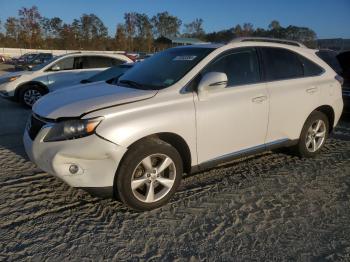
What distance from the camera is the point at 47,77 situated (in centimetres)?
1026

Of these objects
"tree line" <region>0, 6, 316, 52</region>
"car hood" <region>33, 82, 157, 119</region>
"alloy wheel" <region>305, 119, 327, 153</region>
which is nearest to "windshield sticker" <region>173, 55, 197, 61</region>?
"car hood" <region>33, 82, 157, 119</region>

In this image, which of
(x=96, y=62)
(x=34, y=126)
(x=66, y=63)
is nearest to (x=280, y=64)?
(x=34, y=126)

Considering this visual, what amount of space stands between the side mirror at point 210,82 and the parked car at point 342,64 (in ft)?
15.5

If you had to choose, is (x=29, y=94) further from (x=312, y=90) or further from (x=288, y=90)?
(x=312, y=90)

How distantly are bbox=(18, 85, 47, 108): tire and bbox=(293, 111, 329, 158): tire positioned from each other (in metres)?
7.45

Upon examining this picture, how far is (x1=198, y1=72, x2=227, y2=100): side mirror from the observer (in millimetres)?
3941

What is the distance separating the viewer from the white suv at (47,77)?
33.2 ft

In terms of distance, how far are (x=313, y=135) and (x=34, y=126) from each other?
3854 mm

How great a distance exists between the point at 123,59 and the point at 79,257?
8.86 m

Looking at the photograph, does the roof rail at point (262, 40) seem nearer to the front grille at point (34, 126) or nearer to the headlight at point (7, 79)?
the front grille at point (34, 126)

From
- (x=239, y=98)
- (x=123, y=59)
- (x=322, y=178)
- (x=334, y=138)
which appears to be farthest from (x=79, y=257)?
(x=123, y=59)

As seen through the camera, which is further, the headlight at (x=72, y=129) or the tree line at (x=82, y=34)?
the tree line at (x=82, y=34)

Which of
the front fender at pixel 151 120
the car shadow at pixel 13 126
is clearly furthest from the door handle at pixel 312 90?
the car shadow at pixel 13 126

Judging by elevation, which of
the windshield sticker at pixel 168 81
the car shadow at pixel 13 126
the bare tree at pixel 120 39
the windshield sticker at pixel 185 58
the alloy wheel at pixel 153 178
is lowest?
the car shadow at pixel 13 126
